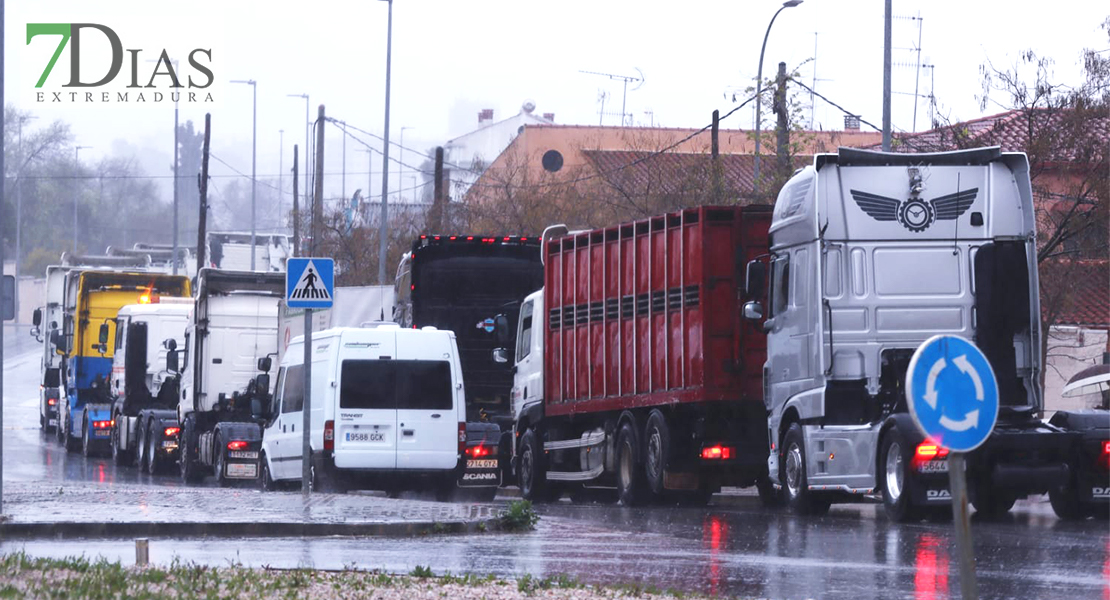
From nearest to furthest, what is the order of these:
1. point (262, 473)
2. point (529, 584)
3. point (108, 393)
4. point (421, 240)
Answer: point (529, 584) < point (262, 473) < point (421, 240) < point (108, 393)

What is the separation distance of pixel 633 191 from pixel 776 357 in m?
31.7

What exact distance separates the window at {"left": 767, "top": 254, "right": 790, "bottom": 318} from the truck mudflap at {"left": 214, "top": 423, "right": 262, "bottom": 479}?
35.5 feet

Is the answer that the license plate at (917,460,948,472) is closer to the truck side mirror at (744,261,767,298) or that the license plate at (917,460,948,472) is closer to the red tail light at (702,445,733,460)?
the truck side mirror at (744,261,767,298)

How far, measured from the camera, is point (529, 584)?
35.1ft

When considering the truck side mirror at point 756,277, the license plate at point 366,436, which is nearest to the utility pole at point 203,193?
the license plate at point 366,436

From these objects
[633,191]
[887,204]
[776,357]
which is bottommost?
[776,357]

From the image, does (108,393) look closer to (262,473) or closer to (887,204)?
(262,473)

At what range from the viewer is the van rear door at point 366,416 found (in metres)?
22.2

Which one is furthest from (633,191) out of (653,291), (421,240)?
(653,291)

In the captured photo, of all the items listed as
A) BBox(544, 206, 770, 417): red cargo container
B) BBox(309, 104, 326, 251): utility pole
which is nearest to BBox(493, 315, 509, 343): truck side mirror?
BBox(544, 206, 770, 417): red cargo container

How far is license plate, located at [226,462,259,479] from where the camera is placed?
89.7 feet

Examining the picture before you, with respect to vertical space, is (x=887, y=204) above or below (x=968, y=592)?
above

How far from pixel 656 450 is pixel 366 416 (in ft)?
12.7

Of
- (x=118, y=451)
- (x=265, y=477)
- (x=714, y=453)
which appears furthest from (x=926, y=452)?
(x=118, y=451)
